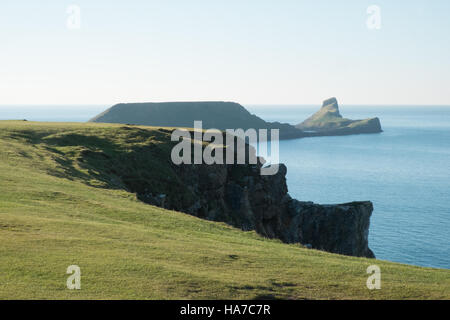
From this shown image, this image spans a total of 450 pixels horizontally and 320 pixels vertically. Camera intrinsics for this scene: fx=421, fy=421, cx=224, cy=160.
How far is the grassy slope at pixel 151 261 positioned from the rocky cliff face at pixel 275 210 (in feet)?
79.8

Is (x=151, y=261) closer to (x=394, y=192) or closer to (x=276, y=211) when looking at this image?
(x=276, y=211)

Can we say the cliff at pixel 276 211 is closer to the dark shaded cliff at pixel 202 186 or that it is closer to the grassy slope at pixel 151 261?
the dark shaded cliff at pixel 202 186

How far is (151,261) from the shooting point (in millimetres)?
16094

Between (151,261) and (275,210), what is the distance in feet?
140

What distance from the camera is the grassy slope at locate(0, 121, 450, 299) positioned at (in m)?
13.7

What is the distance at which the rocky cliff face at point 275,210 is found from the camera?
51062 millimetres

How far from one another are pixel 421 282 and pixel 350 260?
14.3 ft

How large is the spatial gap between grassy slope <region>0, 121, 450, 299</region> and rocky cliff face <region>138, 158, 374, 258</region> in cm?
2433

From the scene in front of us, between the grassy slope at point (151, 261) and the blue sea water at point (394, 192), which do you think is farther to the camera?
the blue sea water at point (394, 192)

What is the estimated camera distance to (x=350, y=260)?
21.1 metres

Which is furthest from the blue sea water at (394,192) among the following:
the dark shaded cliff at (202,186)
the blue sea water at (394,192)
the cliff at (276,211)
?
the dark shaded cliff at (202,186)

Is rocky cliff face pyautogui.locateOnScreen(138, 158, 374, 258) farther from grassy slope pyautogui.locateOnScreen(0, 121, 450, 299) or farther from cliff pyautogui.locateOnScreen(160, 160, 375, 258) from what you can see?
grassy slope pyautogui.locateOnScreen(0, 121, 450, 299)

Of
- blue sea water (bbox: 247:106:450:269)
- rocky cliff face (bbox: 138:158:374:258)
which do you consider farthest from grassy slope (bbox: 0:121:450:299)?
blue sea water (bbox: 247:106:450:269)
